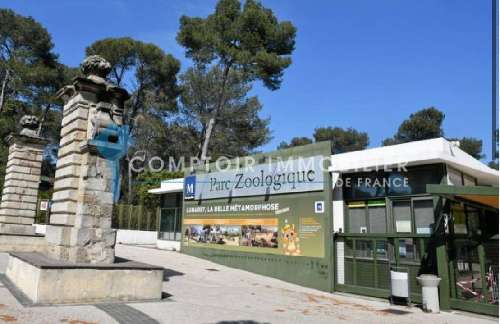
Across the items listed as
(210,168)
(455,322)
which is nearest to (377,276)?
(455,322)

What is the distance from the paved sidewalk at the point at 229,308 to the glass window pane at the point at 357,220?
2.05m

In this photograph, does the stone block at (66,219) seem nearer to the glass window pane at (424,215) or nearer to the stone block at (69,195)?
the stone block at (69,195)

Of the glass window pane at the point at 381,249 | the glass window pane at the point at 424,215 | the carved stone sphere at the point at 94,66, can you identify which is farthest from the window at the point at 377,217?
the carved stone sphere at the point at 94,66

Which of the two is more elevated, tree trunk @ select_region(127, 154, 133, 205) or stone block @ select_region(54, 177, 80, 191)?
tree trunk @ select_region(127, 154, 133, 205)

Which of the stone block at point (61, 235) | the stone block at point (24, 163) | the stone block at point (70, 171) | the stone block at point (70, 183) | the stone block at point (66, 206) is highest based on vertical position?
the stone block at point (24, 163)

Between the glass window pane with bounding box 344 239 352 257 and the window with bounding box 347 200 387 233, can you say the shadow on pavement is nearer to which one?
the glass window pane with bounding box 344 239 352 257

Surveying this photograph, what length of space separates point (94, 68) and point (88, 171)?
8.28 ft

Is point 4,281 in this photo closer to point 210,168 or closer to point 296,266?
point 296,266

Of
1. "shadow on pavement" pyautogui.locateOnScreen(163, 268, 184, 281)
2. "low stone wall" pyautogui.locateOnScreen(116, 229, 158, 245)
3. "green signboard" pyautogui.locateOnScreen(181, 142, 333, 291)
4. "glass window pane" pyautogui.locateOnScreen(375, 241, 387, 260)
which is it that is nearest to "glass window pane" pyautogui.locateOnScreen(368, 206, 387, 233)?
"glass window pane" pyautogui.locateOnScreen(375, 241, 387, 260)

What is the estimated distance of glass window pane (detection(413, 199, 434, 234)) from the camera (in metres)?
11.5

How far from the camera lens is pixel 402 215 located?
477 inches

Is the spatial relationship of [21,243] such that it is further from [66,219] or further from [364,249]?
[364,249]

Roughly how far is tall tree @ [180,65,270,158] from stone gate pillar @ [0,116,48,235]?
15.9 m

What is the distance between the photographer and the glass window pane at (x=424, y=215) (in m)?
11.5
